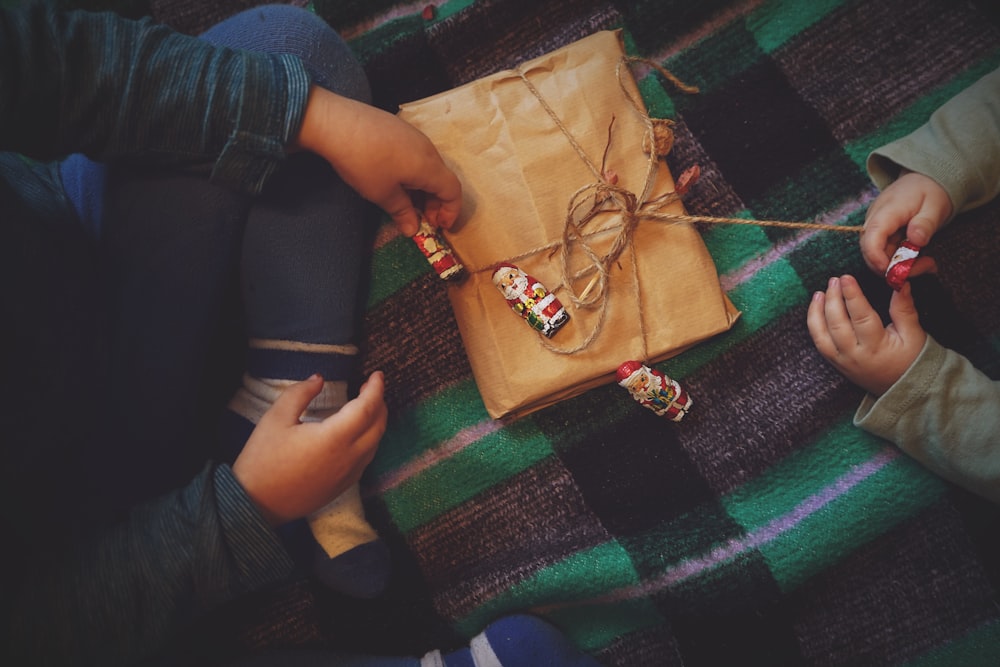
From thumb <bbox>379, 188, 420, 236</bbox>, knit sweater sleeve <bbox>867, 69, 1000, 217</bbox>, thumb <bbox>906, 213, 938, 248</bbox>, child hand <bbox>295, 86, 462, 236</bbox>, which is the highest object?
child hand <bbox>295, 86, 462, 236</bbox>

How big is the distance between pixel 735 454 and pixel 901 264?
0.28m

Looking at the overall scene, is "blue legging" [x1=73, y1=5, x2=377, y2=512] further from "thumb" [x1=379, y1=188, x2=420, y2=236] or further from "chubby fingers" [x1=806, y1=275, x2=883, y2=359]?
"chubby fingers" [x1=806, y1=275, x2=883, y2=359]

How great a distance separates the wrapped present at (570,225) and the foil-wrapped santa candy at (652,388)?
0.6 inches

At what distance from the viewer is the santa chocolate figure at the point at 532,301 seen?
0.72 metres

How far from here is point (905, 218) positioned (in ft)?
2.42

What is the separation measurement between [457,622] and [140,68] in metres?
0.69

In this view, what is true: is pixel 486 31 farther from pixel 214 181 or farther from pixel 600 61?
pixel 214 181

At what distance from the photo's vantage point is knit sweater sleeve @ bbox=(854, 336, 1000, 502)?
2.30 feet

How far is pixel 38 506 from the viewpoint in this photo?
63 cm

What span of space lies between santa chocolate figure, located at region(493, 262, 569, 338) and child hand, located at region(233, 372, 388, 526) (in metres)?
0.17

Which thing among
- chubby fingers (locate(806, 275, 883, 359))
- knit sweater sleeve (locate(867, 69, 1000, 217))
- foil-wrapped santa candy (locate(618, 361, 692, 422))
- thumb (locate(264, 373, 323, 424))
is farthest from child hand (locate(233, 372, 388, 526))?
knit sweater sleeve (locate(867, 69, 1000, 217))

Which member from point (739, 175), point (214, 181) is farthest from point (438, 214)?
point (739, 175)

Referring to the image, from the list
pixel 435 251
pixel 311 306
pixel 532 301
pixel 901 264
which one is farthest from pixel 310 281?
pixel 901 264

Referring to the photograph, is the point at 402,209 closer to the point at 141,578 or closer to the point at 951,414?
the point at 141,578
